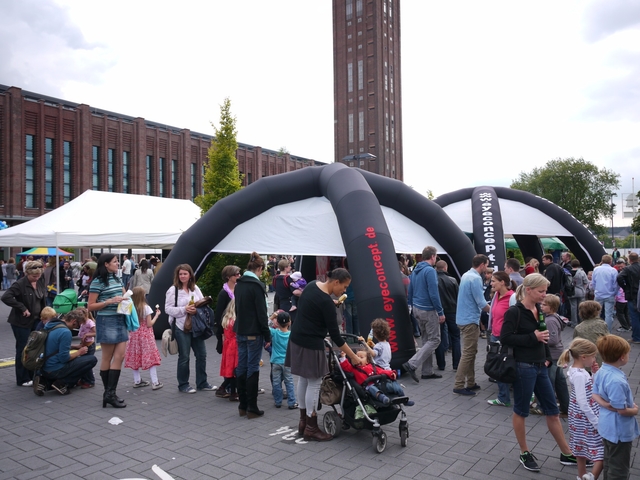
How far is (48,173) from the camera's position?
125 feet

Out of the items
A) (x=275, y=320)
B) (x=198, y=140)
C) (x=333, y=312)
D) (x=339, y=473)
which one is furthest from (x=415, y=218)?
(x=198, y=140)

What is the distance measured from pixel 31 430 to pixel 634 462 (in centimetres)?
629

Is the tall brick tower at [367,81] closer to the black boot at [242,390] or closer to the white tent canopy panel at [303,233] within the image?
the white tent canopy panel at [303,233]

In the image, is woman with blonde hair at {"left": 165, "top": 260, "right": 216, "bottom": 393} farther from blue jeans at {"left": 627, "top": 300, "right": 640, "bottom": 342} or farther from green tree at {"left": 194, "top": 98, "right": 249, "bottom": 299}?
blue jeans at {"left": 627, "top": 300, "right": 640, "bottom": 342}

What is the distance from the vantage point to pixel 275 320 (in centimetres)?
666

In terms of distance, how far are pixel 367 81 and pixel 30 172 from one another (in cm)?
3825

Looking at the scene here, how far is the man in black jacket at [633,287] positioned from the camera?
10.2m

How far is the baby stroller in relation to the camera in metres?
4.83

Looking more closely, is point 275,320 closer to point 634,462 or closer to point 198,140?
point 634,462

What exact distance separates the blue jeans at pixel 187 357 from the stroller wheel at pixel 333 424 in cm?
250

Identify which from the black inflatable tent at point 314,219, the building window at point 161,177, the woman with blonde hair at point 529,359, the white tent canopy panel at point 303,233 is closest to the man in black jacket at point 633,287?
the black inflatable tent at point 314,219

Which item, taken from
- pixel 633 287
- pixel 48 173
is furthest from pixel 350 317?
pixel 48 173

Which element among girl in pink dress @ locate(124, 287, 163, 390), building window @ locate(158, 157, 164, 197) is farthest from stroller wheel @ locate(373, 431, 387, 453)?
building window @ locate(158, 157, 164, 197)

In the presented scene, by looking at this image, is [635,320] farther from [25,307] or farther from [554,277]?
[25,307]
